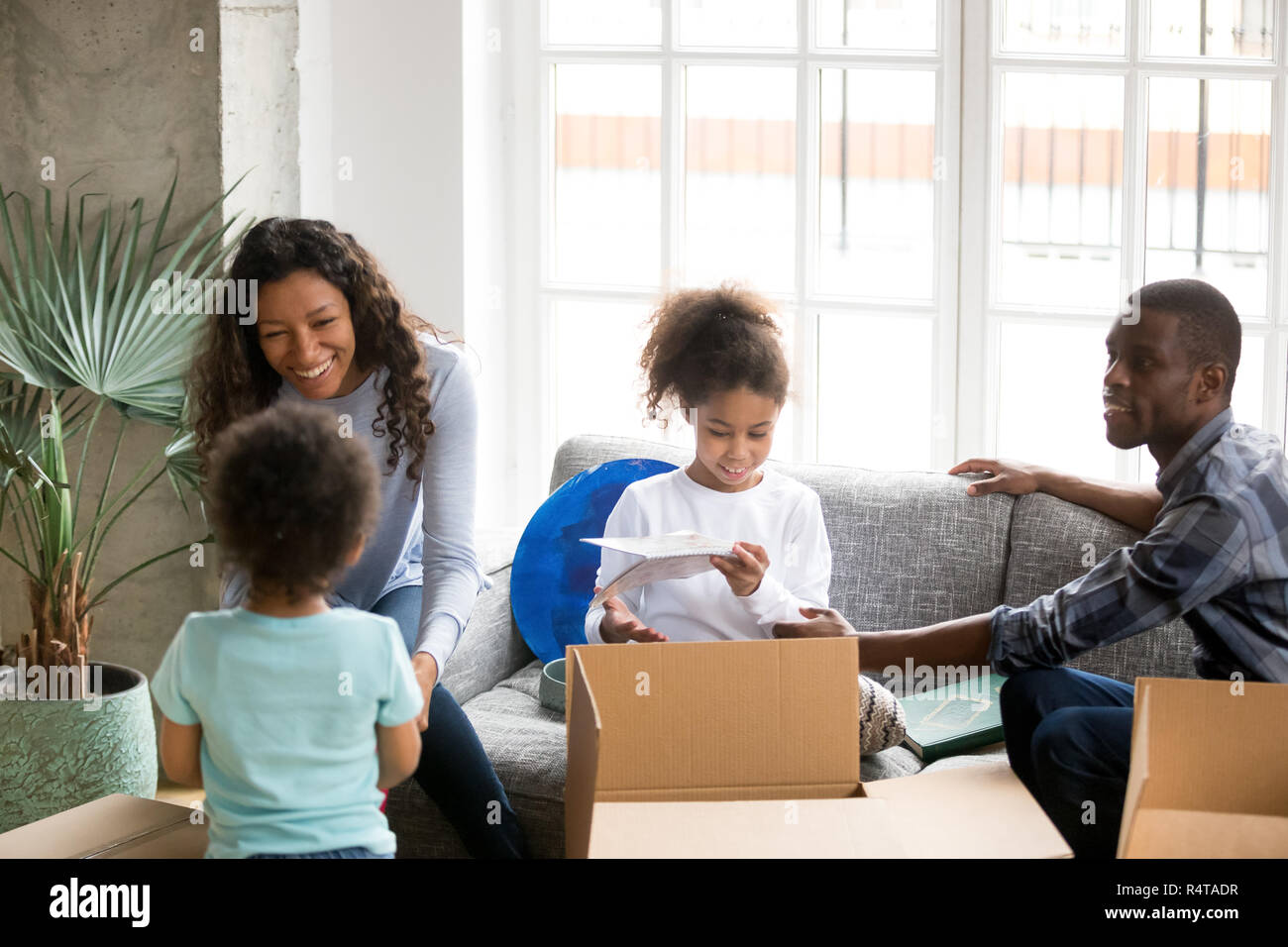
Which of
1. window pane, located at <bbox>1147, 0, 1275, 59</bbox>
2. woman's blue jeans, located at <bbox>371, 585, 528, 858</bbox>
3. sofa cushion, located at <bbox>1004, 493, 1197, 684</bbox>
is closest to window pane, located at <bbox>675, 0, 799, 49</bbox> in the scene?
window pane, located at <bbox>1147, 0, 1275, 59</bbox>

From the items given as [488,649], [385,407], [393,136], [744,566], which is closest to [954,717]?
[744,566]

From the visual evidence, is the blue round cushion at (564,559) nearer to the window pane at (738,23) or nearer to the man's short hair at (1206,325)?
the man's short hair at (1206,325)

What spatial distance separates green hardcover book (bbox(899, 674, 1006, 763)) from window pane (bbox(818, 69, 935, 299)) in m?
1.07

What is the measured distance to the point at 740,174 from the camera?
3082 millimetres

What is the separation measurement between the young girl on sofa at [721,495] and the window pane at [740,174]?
0.86 m

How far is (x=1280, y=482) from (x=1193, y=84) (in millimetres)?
1331

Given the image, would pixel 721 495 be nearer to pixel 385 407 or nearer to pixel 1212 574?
pixel 385 407

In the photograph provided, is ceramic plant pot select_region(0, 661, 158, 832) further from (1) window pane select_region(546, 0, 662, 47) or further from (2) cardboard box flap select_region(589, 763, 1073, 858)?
(1) window pane select_region(546, 0, 662, 47)

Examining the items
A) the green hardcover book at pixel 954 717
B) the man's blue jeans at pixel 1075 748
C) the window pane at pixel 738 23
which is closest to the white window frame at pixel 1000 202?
the window pane at pixel 738 23

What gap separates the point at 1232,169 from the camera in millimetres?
2807

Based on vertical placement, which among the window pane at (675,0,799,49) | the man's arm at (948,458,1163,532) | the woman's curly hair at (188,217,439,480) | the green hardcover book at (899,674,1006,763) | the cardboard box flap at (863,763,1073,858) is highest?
the window pane at (675,0,799,49)

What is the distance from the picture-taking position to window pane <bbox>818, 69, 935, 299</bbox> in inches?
116

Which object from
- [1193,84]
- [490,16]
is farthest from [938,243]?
[490,16]

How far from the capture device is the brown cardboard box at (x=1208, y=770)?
5.06 feet
